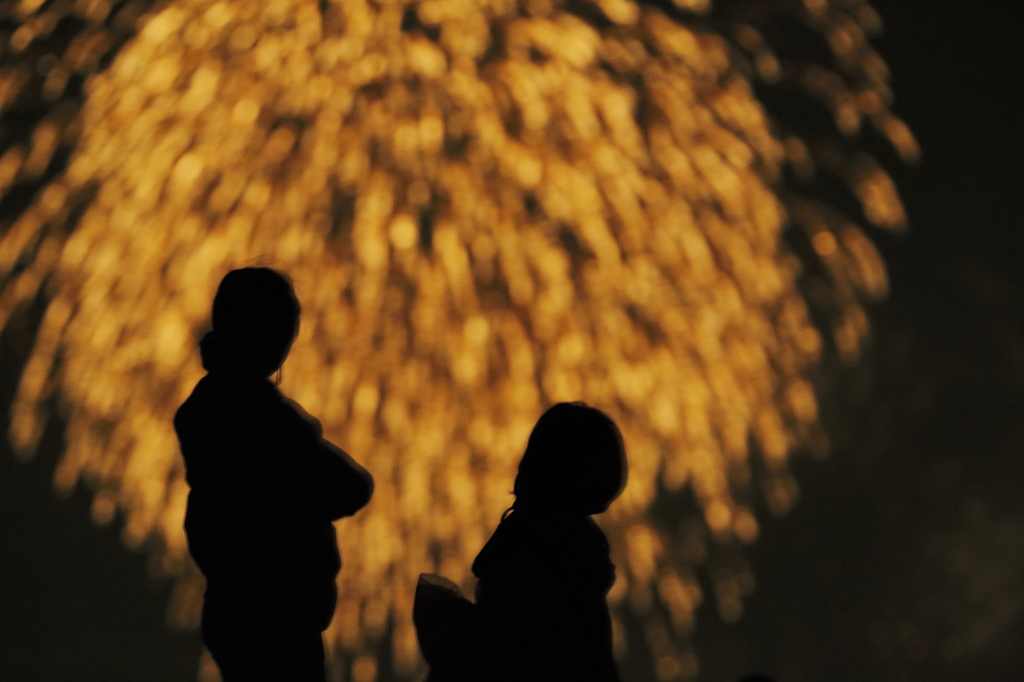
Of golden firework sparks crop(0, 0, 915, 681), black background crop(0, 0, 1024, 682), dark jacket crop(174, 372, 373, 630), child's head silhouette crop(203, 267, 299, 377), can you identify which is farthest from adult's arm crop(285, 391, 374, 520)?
black background crop(0, 0, 1024, 682)

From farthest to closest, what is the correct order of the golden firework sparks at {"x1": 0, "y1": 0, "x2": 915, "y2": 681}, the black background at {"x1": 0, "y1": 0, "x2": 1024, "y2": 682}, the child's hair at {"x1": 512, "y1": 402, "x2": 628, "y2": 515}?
the black background at {"x1": 0, "y1": 0, "x2": 1024, "y2": 682}, the golden firework sparks at {"x1": 0, "y1": 0, "x2": 915, "y2": 681}, the child's hair at {"x1": 512, "y1": 402, "x2": 628, "y2": 515}

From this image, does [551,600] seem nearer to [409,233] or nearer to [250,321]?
[250,321]

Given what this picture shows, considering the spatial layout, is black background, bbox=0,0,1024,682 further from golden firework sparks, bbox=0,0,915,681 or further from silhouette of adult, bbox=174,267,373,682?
silhouette of adult, bbox=174,267,373,682

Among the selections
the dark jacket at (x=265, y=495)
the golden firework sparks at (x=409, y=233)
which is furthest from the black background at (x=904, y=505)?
the dark jacket at (x=265, y=495)

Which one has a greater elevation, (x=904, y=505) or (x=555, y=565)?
(x=555, y=565)

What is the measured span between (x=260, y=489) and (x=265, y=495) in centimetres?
1

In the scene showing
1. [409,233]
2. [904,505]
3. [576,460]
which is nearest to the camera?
[576,460]

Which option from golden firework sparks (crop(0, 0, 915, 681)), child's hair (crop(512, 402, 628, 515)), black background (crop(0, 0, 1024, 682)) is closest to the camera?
child's hair (crop(512, 402, 628, 515))

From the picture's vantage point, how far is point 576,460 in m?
1.44

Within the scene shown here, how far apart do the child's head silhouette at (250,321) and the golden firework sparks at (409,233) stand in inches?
105

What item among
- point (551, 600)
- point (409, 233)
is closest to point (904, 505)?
point (409, 233)

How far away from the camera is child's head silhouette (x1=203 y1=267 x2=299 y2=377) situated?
1.49 meters

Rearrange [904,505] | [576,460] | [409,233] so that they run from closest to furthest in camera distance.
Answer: [576,460] → [409,233] → [904,505]

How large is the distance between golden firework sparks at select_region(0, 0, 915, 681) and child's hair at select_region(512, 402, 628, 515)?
9.32 feet
